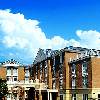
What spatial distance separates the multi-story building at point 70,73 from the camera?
5188 centimetres

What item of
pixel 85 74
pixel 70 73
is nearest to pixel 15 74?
pixel 70 73

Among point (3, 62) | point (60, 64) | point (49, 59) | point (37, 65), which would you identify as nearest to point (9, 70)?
point (3, 62)

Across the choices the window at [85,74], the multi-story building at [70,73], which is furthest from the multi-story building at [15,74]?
the window at [85,74]

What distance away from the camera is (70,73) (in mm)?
59312

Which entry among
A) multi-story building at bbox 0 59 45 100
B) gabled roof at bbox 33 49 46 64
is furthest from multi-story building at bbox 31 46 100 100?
multi-story building at bbox 0 59 45 100

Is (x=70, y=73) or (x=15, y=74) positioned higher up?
(x=70, y=73)

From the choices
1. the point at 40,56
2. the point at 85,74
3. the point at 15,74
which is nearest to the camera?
the point at 85,74

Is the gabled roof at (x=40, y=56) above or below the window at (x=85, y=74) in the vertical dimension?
above

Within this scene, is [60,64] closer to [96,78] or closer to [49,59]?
[49,59]

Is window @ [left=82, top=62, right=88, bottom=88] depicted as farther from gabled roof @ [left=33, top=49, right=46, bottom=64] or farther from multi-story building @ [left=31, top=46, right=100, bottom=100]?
gabled roof @ [left=33, top=49, right=46, bottom=64]

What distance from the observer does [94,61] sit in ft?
170

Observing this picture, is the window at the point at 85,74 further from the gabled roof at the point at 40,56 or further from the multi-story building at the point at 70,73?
the gabled roof at the point at 40,56

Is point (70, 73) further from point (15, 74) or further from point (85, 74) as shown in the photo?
point (15, 74)

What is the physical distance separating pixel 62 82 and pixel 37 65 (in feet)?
50.1
